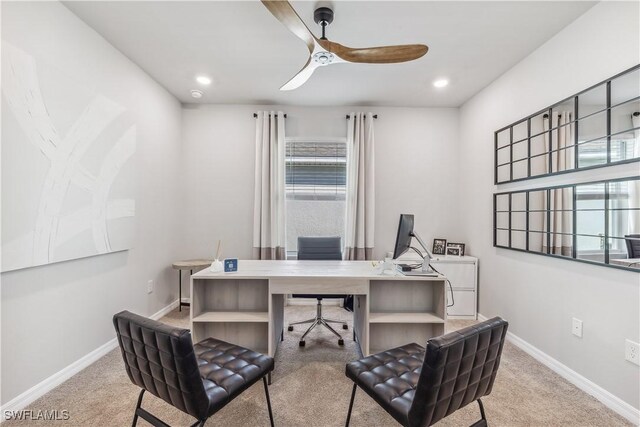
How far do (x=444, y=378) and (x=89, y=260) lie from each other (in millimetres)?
2629

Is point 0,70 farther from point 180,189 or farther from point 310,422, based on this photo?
point 310,422

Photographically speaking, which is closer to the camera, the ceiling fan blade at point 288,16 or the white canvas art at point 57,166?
the ceiling fan blade at point 288,16

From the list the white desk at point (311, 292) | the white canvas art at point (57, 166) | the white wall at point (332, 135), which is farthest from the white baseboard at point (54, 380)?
the white wall at point (332, 135)

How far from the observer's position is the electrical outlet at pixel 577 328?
1962 mm

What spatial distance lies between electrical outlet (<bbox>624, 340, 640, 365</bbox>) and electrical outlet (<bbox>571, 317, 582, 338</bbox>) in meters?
0.28

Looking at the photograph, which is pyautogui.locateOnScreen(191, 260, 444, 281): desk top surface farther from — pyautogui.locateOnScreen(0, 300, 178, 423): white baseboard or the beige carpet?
pyautogui.locateOnScreen(0, 300, 178, 423): white baseboard

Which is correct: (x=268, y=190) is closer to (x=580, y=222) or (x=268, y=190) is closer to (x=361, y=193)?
(x=361, y=193)

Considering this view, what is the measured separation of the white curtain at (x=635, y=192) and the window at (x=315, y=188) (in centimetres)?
268

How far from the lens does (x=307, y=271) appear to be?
2.18 meters

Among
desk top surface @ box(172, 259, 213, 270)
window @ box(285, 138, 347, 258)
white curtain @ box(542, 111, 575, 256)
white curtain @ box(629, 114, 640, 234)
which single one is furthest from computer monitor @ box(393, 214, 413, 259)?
desk top surface @ box(172, 259, 213, 270)

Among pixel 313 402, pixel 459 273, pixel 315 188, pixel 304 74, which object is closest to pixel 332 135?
pixel 315 188

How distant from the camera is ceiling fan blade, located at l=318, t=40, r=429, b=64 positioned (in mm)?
1779

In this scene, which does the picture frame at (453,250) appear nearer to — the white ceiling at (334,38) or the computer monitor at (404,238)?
the computer monitor at (404,238)

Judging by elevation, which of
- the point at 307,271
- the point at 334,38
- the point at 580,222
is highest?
the point at 334,38
